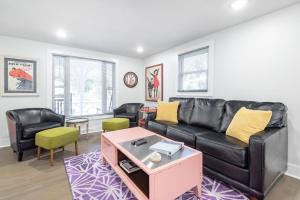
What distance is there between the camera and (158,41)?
3412 mm

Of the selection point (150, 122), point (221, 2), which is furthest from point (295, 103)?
point (150, 122)

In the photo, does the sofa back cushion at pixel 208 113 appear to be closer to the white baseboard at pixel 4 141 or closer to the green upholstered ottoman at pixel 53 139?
the green upholstered ottoman at pixel 53 139

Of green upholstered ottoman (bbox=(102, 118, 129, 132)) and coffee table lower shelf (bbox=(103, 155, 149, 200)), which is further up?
green upholstered ottoman (bbox=(102, 118, 129, 132))

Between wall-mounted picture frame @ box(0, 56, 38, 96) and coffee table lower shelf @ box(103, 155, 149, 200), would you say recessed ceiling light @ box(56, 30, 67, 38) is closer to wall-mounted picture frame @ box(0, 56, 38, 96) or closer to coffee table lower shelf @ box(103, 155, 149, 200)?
wall-mounted picture frame @ box(0, 56, 38, 96)

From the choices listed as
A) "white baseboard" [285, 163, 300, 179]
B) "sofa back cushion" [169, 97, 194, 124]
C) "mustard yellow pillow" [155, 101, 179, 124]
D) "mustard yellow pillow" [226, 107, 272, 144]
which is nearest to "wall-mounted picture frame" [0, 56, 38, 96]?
"mustard yellow pillow" [155, 101, 179, 124]

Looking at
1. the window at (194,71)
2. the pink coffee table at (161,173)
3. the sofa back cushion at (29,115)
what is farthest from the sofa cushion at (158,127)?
the sofa back cushion at (29,115)

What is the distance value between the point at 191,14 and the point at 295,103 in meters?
1.84

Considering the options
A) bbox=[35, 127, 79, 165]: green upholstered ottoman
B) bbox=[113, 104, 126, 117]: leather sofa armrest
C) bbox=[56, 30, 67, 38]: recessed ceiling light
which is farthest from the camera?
bbox=[113, 104, 126, 117]: leather sofa armrest

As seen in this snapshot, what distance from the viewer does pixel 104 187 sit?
1757 mm

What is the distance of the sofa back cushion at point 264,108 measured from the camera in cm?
192

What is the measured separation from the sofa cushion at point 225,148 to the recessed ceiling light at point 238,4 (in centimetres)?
170

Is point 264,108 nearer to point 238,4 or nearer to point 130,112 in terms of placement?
→ point 238,4

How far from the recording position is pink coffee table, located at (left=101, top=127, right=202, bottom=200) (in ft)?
4.08

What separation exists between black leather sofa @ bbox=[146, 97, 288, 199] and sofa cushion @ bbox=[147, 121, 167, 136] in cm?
6
